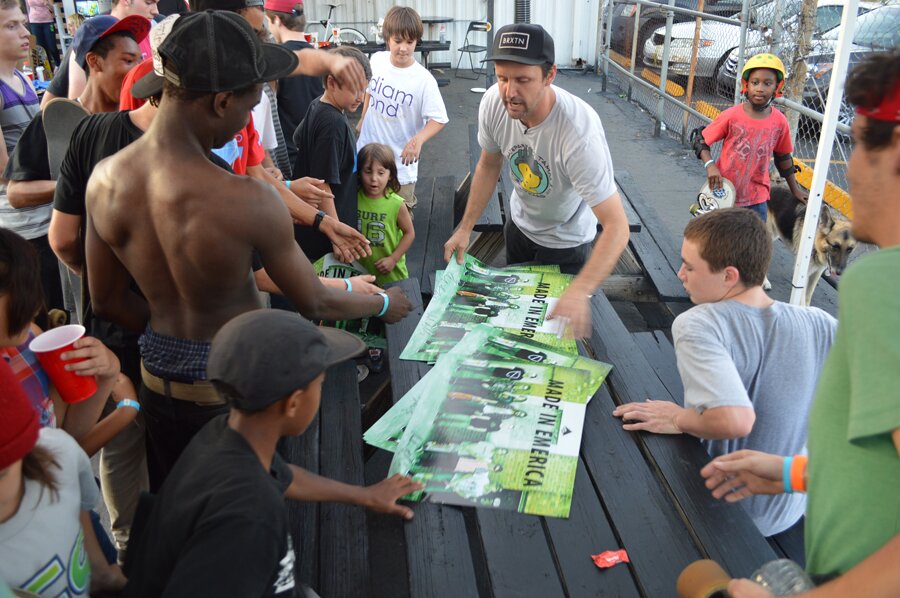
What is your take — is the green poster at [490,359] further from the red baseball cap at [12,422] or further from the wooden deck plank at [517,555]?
the red baseball cap at [12,422]

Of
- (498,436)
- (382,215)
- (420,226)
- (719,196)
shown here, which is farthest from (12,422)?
(719,196)

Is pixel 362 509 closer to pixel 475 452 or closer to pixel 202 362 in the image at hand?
pixel 475 452

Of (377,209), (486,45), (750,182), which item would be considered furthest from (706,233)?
(486,45)

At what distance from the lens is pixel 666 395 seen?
2.37 m

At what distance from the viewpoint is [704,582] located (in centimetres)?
130

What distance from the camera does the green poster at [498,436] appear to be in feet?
6.02

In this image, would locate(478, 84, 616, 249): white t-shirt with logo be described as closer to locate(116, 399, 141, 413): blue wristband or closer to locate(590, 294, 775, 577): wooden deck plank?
locate(590, 294, 775, 577): wooden deck plank

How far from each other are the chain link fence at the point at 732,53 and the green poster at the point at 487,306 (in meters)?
1.81

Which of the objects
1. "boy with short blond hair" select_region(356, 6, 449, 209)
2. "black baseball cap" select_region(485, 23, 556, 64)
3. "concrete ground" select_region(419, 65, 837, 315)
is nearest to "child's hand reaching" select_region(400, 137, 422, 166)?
"boy with short blond hair" select_region(356, 6, 449, 209)

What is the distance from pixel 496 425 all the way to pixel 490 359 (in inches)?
15.0

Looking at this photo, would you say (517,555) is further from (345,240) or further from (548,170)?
(548,170)

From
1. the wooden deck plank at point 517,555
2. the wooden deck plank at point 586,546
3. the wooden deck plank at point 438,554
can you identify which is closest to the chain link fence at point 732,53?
the wooden deck plank at point 586,546

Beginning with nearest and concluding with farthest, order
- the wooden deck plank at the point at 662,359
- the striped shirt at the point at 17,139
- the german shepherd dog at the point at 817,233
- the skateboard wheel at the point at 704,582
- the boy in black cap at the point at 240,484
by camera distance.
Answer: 1. the boy in black cap at the point at 240,484
2. the skateboard wheel at the point at 704,582
3. the wooden deck plank at the point at 662,359
4. the striped shirt at the point at 17,139
5. the german shepherd dog at the point at 817,233

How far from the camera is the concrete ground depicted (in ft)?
Answer: 19.3
